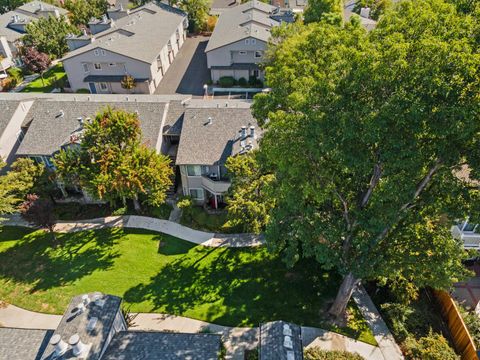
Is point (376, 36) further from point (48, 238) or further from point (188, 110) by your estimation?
point (48, 238)

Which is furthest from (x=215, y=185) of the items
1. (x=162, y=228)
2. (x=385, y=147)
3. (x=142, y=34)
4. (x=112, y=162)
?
(x=142, y=34)

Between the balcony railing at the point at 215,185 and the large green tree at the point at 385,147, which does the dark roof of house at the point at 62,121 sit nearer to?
the balcony railing at the point at 215,185

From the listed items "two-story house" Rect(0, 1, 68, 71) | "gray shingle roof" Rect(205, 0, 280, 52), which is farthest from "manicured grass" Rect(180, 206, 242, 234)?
"two-story house" Rect(0, 1, 68, 71)

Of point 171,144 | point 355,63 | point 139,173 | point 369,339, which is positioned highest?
point 355,63

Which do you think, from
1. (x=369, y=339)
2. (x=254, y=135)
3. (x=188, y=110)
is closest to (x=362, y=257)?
(x=369, y=339)

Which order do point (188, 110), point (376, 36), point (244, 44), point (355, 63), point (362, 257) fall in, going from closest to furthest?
point (355, 63)
point (376, 36)
point (362, 257)
point (188, 110)
point (244, 44)

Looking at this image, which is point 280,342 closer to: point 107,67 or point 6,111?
point 6,111

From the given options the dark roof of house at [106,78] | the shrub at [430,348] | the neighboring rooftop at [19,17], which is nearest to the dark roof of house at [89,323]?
the shrub at [430,348]
